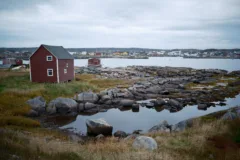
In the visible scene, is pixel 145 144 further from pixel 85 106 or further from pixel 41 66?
pixel 41 66

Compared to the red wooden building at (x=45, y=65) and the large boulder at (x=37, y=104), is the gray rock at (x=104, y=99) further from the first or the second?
the red wooden building at (x=45, y=65)

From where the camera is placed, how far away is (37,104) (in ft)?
74.7

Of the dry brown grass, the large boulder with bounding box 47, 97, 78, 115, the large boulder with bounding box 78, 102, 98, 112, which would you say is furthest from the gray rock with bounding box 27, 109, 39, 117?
the dry brown grass

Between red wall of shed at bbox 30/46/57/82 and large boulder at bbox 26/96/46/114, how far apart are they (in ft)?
30.5

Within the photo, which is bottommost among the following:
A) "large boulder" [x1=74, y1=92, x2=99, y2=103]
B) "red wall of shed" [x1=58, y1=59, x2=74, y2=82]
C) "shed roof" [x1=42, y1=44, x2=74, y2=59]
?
"large boulder" [x1=74, y1=92, x2=99, y2=103]

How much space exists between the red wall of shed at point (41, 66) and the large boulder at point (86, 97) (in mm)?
7431

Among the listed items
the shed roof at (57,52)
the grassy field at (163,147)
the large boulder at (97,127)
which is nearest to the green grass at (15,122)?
the large boulder at (97,127)

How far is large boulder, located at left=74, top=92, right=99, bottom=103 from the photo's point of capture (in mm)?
26891

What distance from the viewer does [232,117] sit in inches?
541

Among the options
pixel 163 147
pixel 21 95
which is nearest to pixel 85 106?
pixel 21 95

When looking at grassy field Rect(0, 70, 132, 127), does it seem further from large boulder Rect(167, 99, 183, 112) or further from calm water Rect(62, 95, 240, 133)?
large boulder Rect(167, 99, 183, 112)

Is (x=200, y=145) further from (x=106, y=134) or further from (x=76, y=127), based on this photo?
(x=76, y=127)

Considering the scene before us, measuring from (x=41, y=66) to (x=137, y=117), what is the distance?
18509 mm

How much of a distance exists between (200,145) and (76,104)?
17403mm
